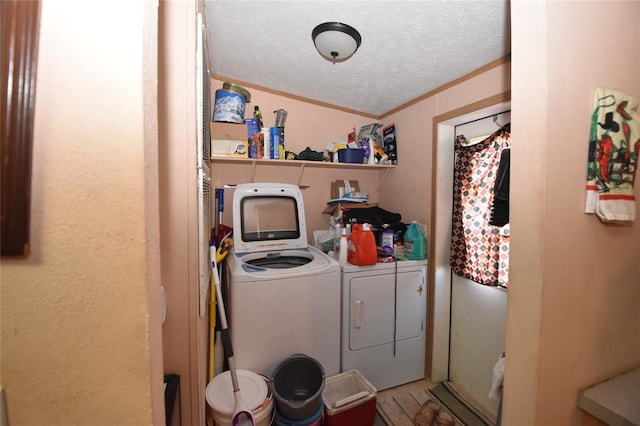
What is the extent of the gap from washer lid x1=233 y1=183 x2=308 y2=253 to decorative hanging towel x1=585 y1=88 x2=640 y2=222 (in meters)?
1.78

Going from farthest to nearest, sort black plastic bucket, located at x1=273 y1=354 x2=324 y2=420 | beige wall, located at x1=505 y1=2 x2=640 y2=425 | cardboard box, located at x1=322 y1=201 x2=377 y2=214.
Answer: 1. cardboard box, located at x1=322 y1=201 x2=377 y2=214
2. black plastic bucket, located at x1=273 y1=354 x2=324 y2=420
3. beige wall, located at x1=505 y1=2 x2=640 y2=425

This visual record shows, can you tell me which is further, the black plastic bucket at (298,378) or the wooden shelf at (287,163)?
the wooden shelf at (287,163)

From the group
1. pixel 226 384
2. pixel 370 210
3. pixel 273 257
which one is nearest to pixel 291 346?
pixel 226 384

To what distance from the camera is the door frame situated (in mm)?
2096

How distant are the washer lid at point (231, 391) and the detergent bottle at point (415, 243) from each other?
1483 millimetres

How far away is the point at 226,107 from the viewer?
1928mm

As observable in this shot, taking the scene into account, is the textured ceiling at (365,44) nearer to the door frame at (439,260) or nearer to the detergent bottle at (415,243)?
the door frame at (439,260)

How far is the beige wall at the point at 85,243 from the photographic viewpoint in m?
0.38

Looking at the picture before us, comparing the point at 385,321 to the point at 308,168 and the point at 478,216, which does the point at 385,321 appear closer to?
the point at 478,216

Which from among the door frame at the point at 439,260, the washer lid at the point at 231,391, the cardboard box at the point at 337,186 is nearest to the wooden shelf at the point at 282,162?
the cardboard box at the point at 337,186

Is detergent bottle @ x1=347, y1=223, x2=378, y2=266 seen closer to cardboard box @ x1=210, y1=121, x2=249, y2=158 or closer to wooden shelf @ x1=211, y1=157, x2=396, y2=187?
wooden shelf @ x1=211, y1=157, x2=396, y2=187

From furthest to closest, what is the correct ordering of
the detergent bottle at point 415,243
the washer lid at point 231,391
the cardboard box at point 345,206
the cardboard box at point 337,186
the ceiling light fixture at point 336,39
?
the cardboard box at point 337,186 → the cardboard box at point 345,206 → the detergent bottle at point 415,243 → the ceiling light fixture at point 336,39 → the washer lid at point 231,391

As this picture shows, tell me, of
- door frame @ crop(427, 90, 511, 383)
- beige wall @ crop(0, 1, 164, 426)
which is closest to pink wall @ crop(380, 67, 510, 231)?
door frame @ crop(427, 90, 511, 383)

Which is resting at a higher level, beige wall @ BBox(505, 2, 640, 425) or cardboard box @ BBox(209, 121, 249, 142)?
cardboard box @ BBox(209, 121, 249, 142)
